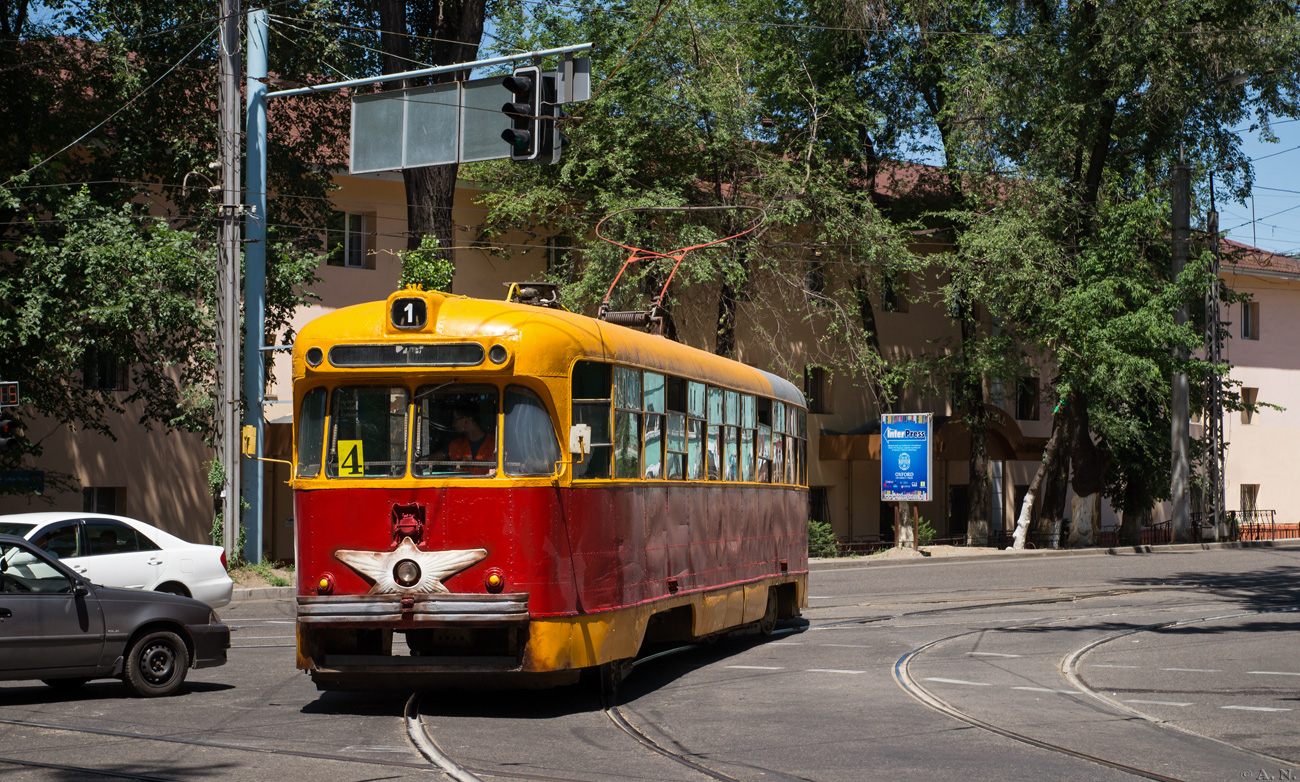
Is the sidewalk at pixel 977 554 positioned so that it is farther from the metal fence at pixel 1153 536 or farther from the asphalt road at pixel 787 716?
the asphalt road at pixel 787 716

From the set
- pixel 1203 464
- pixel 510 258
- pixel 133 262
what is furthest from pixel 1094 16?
pixel 133 262

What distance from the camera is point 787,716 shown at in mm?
10430

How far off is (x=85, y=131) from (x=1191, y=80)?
2467 cm

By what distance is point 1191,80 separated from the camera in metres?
33.7

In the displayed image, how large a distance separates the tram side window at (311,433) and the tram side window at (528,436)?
1.44 metres

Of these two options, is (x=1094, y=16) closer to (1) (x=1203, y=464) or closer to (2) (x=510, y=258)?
(1) (x=1203, y=464)

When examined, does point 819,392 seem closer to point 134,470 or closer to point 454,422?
point 134,470

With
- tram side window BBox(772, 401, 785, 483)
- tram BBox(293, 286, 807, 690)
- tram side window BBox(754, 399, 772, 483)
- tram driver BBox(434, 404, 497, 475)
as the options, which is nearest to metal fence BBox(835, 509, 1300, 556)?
tram side window BBox(772, 401, 785, 483)

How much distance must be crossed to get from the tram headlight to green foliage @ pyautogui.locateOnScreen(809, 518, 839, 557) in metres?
24.3

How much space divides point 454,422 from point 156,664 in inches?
132

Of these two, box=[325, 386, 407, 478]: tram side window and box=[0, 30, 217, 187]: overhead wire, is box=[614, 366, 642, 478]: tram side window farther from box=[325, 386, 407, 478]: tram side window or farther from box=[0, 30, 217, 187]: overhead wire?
box=[0, 30, 217, 187]: overhead wire

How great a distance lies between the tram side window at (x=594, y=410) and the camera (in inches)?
425

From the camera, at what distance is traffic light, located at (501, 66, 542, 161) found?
1425 centimetres

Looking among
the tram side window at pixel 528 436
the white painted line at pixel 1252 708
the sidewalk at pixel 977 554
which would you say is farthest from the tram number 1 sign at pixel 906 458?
the tram side window at pixel 528 436
